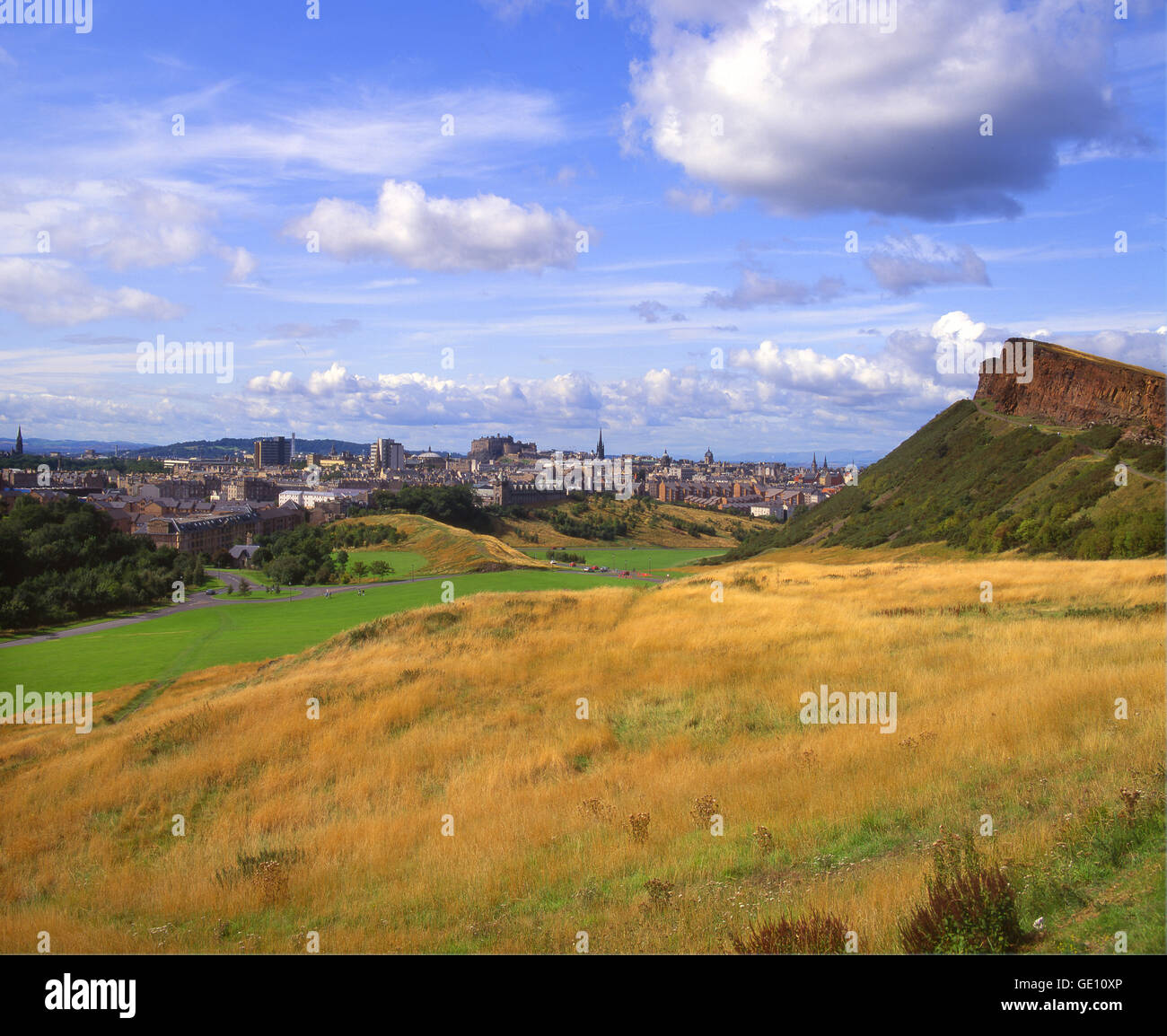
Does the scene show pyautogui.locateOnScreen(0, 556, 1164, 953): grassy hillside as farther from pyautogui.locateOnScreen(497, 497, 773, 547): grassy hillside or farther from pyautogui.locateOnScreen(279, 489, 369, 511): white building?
pyautogui.locateOnScreen(279, 489, 369, 511): white building

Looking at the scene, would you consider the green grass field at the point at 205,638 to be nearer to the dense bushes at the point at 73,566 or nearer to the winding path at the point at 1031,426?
the dense bushes at the point at 73,566

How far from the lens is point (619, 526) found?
139m

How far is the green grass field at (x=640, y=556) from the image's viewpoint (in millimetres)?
91312

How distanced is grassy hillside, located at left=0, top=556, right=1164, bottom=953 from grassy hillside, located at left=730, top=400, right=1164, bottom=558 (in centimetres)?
1586

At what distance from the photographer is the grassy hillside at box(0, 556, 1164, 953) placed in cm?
695

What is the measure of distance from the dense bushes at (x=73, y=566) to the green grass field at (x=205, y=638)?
37.5 ft

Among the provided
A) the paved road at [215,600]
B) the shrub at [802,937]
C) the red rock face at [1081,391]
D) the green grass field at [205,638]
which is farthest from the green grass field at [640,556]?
the shrub at [802,937]

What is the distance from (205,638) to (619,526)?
99.4 metres
